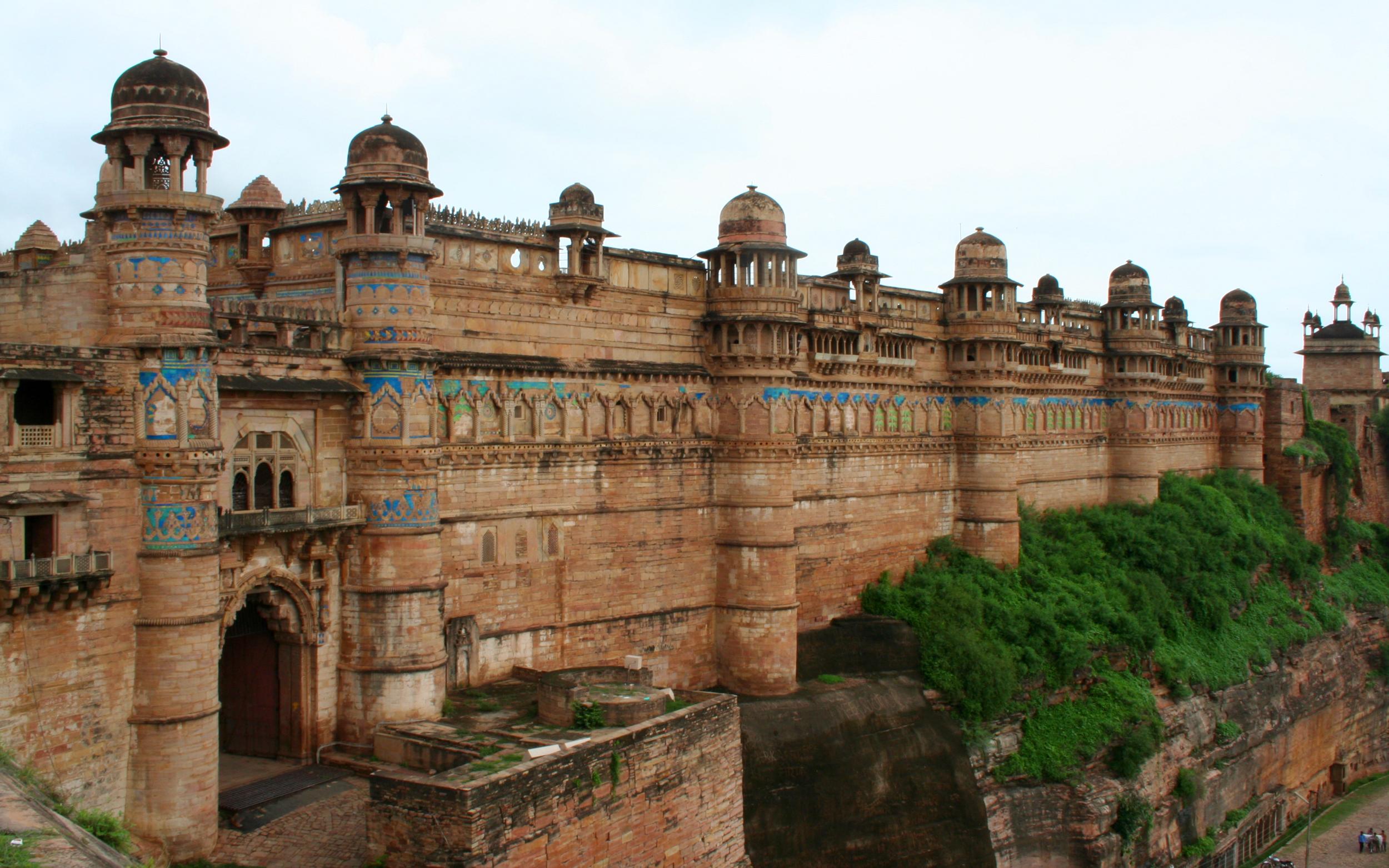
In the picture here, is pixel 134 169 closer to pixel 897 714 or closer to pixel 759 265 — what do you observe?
pixel 759 265

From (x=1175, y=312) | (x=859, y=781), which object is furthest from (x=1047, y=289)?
(x=859, y=781)

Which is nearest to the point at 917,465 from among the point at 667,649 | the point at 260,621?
the point at 667,649

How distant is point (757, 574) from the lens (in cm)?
2203

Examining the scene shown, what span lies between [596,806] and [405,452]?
544cm

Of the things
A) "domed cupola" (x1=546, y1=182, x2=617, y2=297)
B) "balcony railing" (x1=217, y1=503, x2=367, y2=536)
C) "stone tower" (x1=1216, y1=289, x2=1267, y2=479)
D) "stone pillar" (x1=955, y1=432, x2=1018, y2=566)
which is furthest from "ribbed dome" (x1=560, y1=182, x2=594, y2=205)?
"stone tower" (x1=1216, y1=289, x2=1267, y2=479)

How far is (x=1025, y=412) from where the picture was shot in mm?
32188

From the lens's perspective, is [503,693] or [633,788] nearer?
[633,788]

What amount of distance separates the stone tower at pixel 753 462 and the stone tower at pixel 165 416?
1014cm

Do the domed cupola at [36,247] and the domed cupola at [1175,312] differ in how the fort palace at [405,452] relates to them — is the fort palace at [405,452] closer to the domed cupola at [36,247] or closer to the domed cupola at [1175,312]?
the domed cupola at [36,247]

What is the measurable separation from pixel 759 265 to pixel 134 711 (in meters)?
12.8

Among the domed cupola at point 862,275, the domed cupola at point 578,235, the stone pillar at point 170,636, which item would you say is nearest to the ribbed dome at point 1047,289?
the domed cupola at point 862,275

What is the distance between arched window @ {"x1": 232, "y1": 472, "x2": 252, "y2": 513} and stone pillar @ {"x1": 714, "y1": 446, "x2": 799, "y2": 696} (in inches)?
352

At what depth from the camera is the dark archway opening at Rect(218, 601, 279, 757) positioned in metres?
17.0

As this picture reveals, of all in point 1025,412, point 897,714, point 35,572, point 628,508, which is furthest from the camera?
point 1025,412
